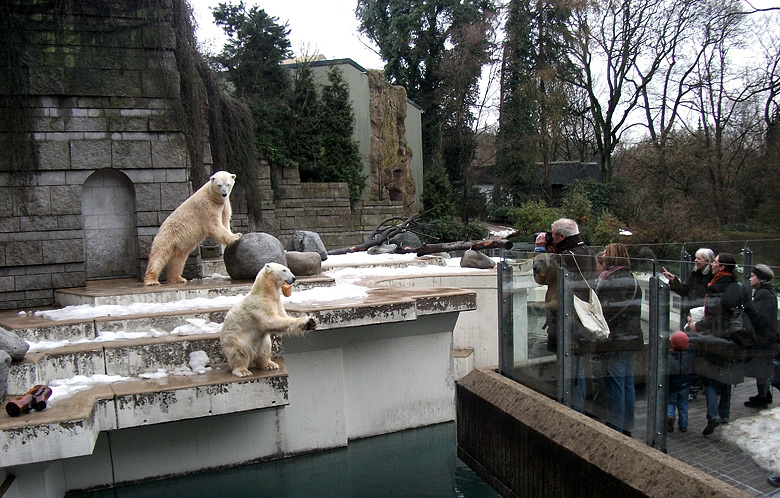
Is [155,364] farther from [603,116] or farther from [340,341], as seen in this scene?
[603,116]

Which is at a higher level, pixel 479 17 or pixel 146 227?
pixel 479 17

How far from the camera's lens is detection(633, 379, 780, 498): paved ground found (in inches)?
120

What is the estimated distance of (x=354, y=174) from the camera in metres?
21.6

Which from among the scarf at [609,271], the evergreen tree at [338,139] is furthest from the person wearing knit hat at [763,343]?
the evergreen tree at [338,139]

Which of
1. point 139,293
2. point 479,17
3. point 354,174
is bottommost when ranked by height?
point 139,293

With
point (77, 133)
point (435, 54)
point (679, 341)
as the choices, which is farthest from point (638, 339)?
point (435, 54)

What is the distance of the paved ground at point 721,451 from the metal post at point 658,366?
0.07m

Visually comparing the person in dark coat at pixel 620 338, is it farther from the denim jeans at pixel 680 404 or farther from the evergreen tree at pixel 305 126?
the evergreen tree at pixel 305 126

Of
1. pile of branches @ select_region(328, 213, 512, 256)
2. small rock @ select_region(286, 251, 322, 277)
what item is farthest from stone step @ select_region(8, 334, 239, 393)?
pile of branches @ select_region(328, 213, 512, 256)

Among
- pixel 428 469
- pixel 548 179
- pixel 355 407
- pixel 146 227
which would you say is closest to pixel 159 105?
pixel 146 227

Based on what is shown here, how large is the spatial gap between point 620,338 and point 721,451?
950 mm

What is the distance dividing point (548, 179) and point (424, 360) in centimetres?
2295

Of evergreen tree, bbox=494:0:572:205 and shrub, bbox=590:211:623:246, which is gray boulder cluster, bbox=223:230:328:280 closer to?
shrub, bbox=590:211:623:246

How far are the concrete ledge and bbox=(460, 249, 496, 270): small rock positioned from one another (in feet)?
19.1
